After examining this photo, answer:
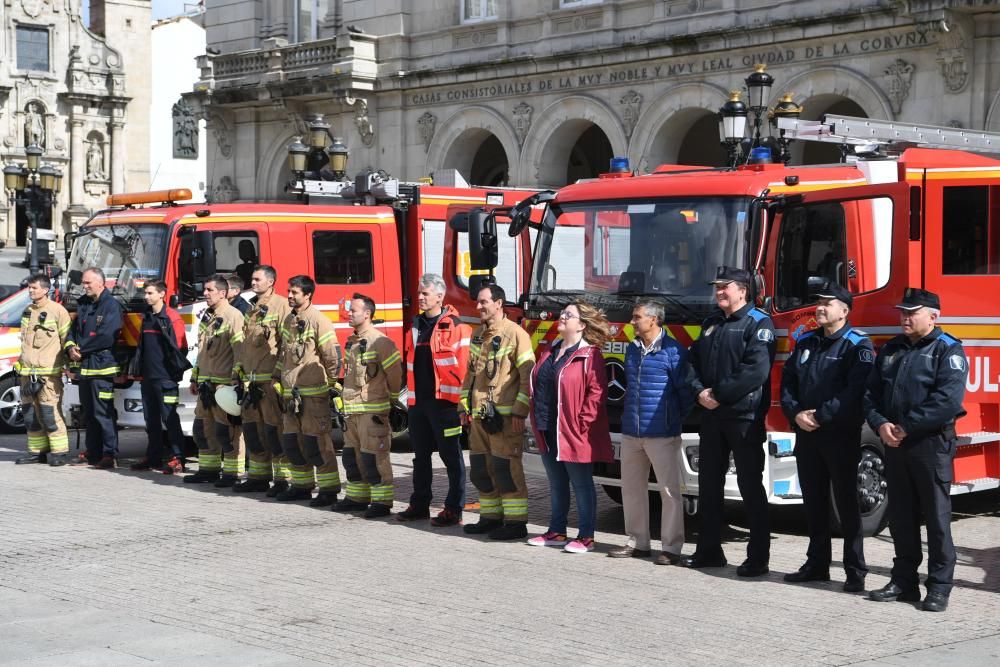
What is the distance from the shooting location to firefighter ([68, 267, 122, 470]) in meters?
14.3

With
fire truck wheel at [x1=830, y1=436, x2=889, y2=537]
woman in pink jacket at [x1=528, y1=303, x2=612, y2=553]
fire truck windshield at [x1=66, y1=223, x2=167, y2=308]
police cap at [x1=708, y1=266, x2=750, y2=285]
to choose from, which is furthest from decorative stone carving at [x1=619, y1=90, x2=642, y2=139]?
police cap at [x1=708, y1=266, x2=750, y2=285]

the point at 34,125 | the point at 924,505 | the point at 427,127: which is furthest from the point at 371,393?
the point at 34,125

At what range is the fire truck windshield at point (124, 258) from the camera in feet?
48.5

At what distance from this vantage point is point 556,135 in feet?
91.2

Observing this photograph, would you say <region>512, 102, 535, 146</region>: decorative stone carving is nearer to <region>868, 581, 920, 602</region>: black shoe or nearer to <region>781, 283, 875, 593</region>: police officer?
<region>781, 283, 875, 593</region>: police officer

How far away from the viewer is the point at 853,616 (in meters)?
8.41

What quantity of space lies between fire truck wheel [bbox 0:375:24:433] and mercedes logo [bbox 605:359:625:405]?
9.34 meters

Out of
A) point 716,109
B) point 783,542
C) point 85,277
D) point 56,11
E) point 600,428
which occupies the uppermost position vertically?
point 56,11

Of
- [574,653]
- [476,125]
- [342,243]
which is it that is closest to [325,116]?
[476,125]

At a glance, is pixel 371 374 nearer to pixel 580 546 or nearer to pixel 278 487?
pixel 278 487

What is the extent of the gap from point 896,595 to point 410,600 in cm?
290

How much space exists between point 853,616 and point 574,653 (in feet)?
6.18

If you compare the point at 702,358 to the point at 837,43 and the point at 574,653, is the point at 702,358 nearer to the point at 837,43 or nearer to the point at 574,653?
the point at 574,653

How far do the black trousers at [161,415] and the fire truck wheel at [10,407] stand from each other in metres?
3.83
